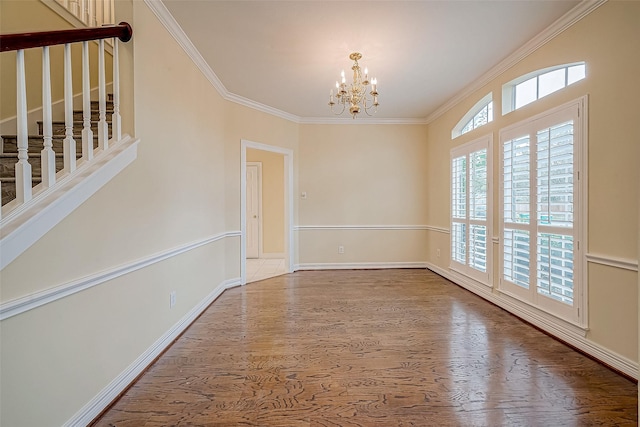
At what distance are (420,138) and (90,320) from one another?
533 centimetres

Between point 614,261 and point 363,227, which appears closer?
point 614,261

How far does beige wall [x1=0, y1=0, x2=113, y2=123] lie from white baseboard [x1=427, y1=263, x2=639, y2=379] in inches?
192

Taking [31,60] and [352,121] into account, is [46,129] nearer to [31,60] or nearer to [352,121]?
[31,60]

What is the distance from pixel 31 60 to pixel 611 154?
15.2 feet

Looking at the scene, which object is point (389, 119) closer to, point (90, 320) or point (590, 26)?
point (590, 26)

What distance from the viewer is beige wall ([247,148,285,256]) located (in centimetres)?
677

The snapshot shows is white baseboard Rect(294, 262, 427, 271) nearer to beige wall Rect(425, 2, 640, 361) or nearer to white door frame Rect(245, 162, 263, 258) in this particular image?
white door frame Rect(245, 162, 263, 258)

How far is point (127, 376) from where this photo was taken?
1975 mm

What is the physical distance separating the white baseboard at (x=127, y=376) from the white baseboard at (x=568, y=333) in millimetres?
3367

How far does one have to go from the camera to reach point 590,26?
2305mm

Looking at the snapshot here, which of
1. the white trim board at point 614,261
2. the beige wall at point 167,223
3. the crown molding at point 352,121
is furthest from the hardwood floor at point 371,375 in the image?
the crown molding at point 352,121

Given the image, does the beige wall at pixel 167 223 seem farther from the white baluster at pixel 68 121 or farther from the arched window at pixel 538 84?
the white baluster at pixel 68 121

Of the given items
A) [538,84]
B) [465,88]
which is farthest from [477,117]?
[538,84]

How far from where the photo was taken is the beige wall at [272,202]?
677cm
